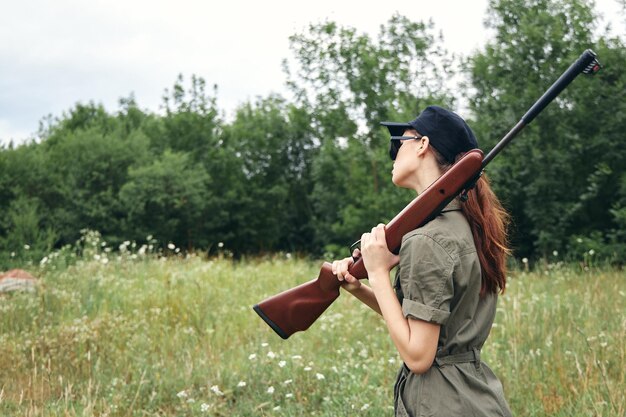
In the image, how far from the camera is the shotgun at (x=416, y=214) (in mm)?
2270

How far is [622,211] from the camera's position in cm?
1794

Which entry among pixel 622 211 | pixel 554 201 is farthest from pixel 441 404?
pixel 554 201

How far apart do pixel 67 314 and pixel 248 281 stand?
10.6 feet

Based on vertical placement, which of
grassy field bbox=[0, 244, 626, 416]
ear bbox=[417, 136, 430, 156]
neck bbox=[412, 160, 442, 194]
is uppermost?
ear bbox=[417, 136, 430, 156]

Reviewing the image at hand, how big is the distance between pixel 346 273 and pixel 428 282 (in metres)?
0.45

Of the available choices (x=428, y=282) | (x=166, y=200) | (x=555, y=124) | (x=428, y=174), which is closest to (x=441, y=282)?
(x=428, y=282)

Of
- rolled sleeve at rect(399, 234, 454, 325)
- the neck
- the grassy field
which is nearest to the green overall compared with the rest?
rolled sleeve at rect(399, 234, 454, 325)

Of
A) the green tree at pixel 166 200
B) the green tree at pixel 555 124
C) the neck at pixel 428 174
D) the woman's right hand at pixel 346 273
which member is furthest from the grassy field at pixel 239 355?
the green tree at pixel 166 200

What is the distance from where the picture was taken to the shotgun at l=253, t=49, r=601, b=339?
227 centimetres

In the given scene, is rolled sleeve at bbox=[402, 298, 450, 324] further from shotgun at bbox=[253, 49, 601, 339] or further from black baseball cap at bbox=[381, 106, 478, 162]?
black baseball cap at bbox=[381, 106, 478, 162]

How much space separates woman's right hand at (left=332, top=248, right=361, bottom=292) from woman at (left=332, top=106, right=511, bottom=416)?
4cm

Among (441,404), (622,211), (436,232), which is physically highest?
(436,232)

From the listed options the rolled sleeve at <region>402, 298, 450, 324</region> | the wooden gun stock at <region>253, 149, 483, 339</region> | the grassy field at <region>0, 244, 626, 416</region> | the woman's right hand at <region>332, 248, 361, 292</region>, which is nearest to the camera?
the rolled sleeve at <region>402, 298, 450, 324</region>

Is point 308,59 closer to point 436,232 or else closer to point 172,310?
point 172,310
